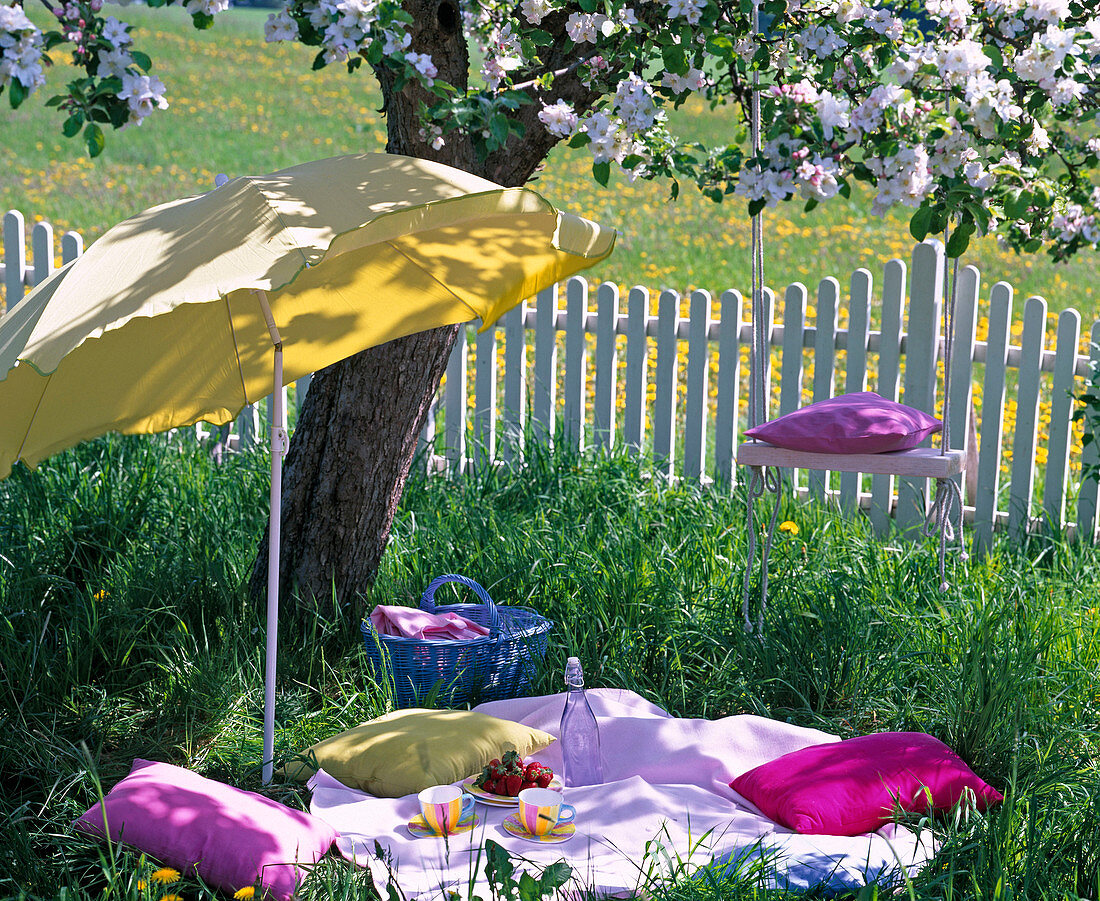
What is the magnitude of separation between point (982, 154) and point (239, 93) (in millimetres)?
19527

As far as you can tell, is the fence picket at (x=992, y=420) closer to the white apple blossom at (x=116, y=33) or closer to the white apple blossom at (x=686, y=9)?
the white apple blossom at (x=686, y=9)

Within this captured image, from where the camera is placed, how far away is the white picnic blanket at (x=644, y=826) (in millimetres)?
2475

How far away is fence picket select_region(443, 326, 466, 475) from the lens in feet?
19.7

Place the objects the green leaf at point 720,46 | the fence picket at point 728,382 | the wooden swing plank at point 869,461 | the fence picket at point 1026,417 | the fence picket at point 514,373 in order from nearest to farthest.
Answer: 1. the green leaf at point 720,46
2. the wooden swing plank at point 869,461
3. the fence picket at point 1026,417
4. the fence picket at point 728,382
5. the fence picket at point 514,373

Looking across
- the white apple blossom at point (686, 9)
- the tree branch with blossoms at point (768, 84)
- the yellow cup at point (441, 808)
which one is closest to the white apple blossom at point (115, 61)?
the tree branch with blossoms at point (768, 84)

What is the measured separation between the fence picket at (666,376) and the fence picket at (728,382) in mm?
247

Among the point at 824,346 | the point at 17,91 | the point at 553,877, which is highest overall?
the point at 17,91

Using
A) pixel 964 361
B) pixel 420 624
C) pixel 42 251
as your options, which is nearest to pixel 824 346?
pixel 964 361

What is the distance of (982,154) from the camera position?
10.3 ft

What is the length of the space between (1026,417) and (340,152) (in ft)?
45.2

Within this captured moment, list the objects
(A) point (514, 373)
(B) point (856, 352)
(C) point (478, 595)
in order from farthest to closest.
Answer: (A) point (514, 373) < (B) point (856, 352) < (C) point (478, 595)

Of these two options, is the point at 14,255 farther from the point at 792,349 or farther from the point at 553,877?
the point at 553,877

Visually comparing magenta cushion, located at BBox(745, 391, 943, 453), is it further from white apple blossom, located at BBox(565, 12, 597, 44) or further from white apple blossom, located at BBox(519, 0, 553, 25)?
white apple blossom, located at BBox(519, 0, 553, 25)

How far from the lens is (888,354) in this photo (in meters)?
5.41
